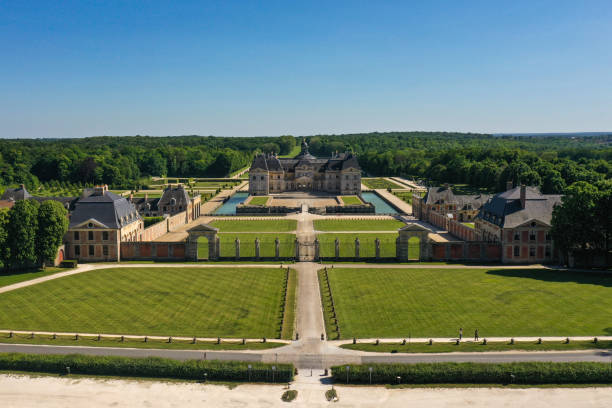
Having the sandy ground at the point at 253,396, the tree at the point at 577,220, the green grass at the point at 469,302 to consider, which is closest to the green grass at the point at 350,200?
the green grass at the point at 469,302

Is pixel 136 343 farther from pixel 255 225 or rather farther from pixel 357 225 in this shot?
pixel 357 225

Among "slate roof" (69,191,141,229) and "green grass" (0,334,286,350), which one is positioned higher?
"slate roof" (69,191,141,229)

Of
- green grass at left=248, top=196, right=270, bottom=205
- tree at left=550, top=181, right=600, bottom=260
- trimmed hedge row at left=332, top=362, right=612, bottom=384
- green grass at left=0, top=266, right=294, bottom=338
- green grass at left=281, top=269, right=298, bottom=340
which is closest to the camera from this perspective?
trimmed hedge row at left=332, top=362, right=612, bottom=384

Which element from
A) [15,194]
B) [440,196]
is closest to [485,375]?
[440,196]

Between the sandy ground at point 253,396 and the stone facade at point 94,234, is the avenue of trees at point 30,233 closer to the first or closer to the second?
the stone facade at point 94,234

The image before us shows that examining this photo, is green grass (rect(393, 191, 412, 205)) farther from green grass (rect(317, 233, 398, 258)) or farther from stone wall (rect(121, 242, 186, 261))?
stone wall (rect(121, 242, 186, 261))

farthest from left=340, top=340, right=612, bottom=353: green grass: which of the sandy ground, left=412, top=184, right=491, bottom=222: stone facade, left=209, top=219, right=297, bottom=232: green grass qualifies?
left=412, top=184, right=491, bottom=222: stone facade

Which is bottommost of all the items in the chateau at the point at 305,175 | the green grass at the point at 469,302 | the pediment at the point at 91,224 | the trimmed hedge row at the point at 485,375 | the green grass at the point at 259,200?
the trimmed hedge row at the point at 485,375
